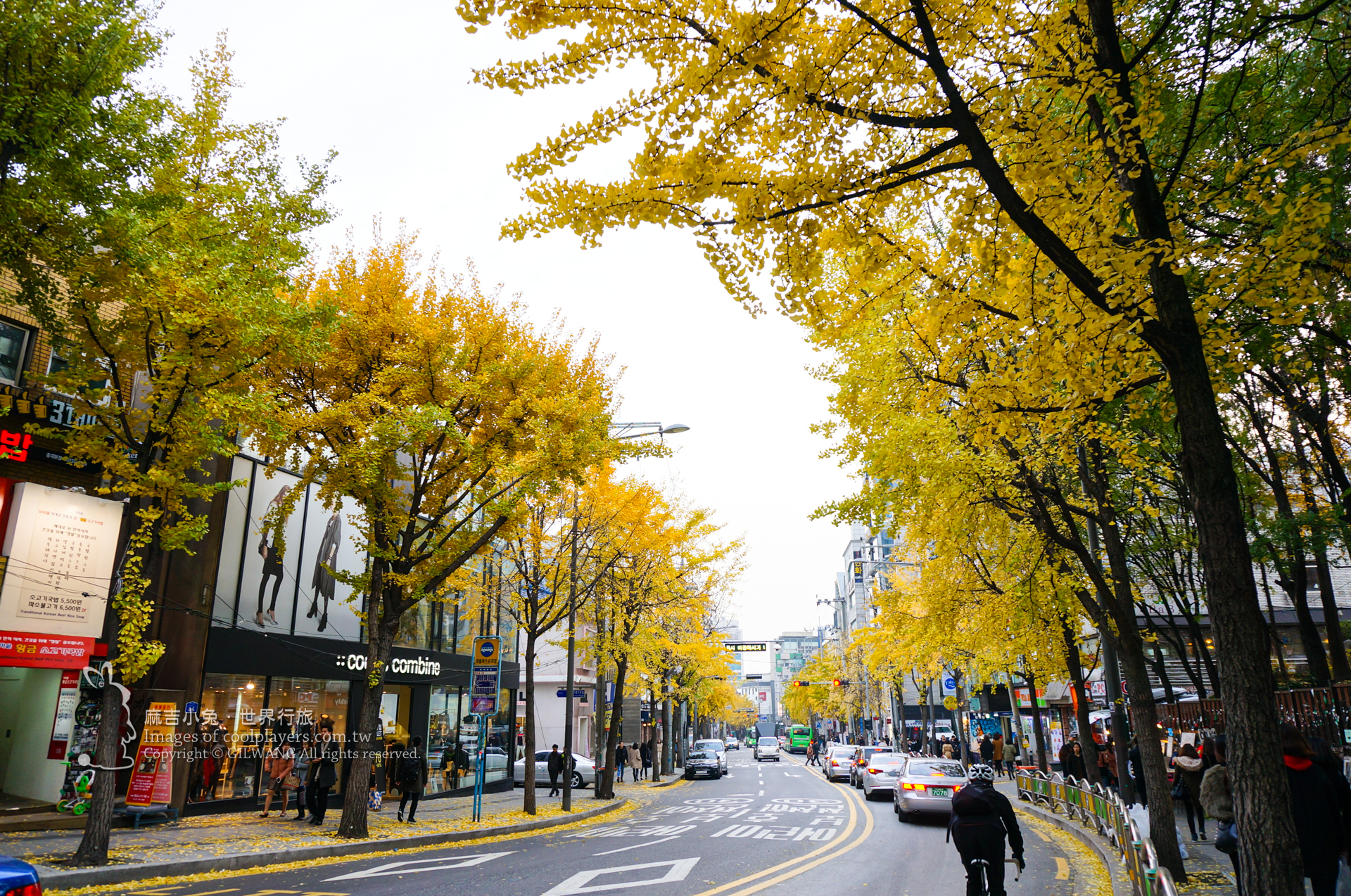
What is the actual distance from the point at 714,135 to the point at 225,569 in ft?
56.4

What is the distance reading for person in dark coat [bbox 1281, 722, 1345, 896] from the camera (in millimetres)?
6066

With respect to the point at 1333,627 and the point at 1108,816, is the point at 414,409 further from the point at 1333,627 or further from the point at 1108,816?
the point at 1333,627

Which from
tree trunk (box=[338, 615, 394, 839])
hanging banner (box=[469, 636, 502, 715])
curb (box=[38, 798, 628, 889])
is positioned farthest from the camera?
hanging banner (box=[469, 636, 502, 715])

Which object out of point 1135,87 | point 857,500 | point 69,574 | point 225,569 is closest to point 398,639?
point 225,569

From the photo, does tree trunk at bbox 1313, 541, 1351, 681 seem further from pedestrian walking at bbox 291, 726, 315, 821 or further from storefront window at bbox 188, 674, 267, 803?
storefront window at bbox 188, 674, 267, 803

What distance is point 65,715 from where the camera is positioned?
14.7m

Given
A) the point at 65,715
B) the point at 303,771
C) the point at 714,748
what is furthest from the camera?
the point at 714,748

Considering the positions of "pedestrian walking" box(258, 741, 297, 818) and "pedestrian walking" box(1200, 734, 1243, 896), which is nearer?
"pedestrian walking" box(1200, 734, 1243, 896)

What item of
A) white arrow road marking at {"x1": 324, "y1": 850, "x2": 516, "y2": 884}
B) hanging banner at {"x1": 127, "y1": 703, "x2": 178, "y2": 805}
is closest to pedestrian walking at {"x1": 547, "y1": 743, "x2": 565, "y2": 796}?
hanging banner at {"x1": 127, "y1": 703, "x2": 178, "y2": 805}

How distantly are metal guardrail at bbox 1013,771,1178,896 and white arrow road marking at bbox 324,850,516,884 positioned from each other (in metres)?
8.99

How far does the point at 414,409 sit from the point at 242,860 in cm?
751

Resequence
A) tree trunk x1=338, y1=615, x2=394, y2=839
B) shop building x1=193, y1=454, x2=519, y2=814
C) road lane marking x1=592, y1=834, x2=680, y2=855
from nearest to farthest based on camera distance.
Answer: road lane marking x1=592, y1=834, x2=680, y2=855
tree trunk x1=338, y1=615, x2=394, y2=839
shop building x1=193, y1=454, x2=519, y2=814

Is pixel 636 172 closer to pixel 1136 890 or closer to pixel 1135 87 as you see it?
pixel 1135 87

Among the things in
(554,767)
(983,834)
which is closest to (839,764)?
(554,767)
